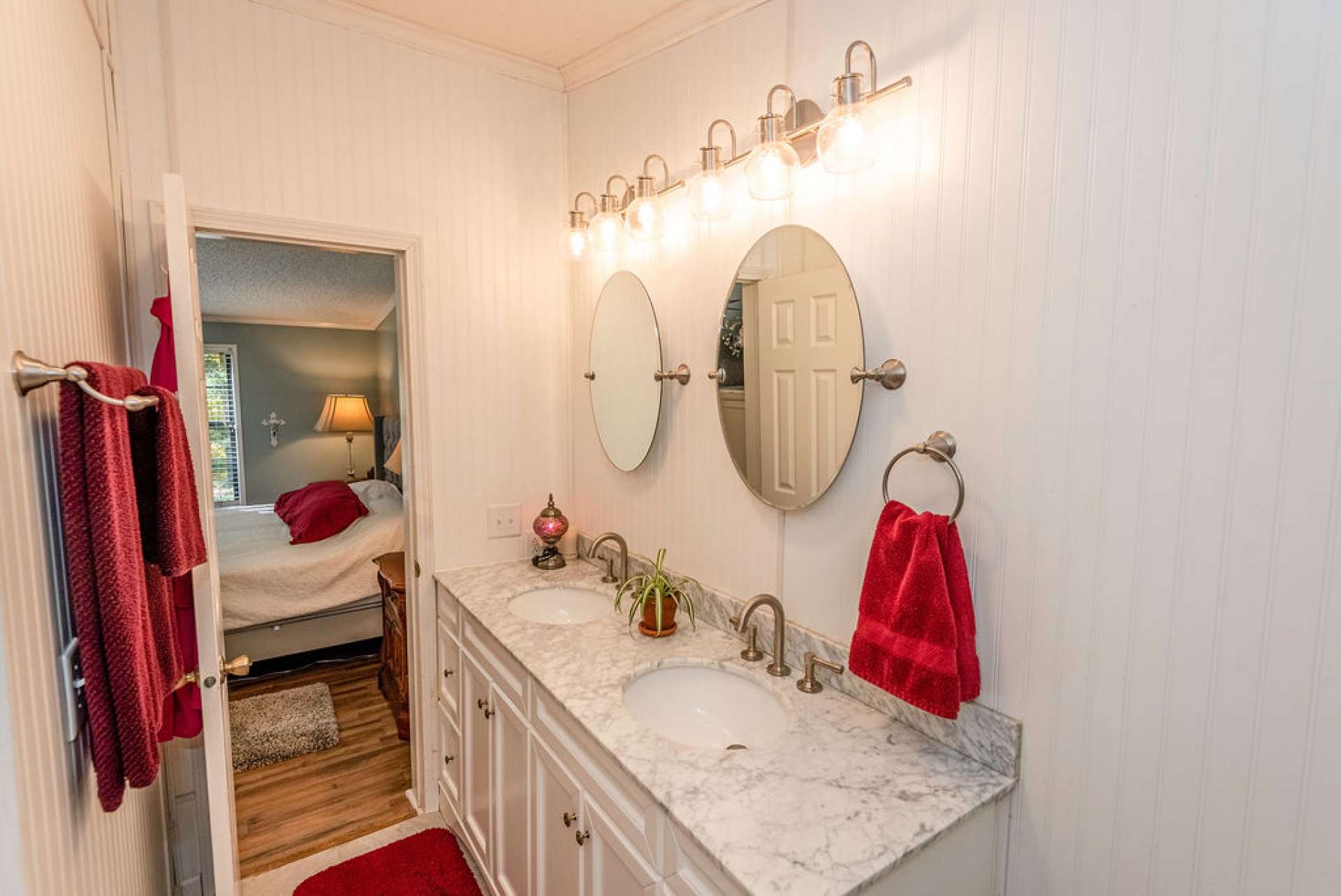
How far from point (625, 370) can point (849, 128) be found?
1.10m

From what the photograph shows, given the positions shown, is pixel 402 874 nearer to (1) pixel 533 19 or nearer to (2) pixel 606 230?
(2) pixel 606 230

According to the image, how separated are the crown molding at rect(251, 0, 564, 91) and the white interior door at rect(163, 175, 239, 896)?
0.94 metres

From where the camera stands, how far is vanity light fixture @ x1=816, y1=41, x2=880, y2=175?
1.23 m

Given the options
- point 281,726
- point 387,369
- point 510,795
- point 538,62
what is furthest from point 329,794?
point 387,369

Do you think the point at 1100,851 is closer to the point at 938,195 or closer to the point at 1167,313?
the point at 1167,313

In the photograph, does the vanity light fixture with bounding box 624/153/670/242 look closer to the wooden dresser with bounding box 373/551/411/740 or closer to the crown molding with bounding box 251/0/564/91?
the crown molding with bounding box 251/0/564/91

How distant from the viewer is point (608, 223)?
2.04 meters

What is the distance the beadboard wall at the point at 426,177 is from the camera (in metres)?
1.82

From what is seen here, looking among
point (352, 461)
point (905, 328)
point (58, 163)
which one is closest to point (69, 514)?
point (58, 163)

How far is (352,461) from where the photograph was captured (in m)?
6.15

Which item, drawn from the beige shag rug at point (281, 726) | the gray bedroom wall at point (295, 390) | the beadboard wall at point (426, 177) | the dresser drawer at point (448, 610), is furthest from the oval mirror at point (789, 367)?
the gray bedroom wall at point (295, 390)

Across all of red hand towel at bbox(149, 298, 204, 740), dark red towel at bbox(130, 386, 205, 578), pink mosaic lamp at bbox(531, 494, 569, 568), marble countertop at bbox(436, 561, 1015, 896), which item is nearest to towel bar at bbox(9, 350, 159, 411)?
dark red towel at bbox(130, 386, 205, 578)

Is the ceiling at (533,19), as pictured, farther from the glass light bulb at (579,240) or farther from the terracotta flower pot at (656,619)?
the terracotta flower pot at (656,619)

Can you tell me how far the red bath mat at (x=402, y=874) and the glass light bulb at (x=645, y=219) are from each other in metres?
2.02
